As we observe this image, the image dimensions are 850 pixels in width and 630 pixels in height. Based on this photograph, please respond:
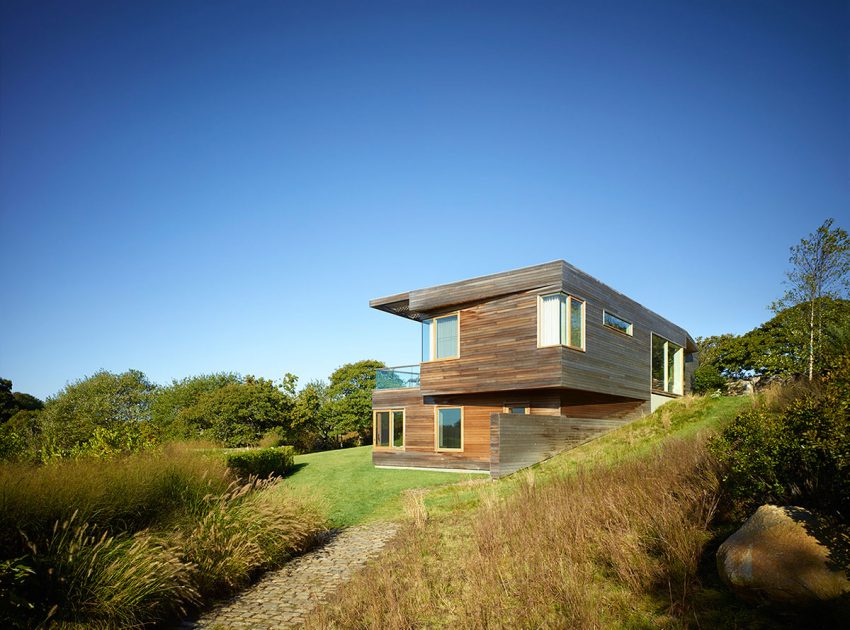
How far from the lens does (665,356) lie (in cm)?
2227

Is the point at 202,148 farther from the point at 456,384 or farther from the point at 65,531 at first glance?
the point at 65,531

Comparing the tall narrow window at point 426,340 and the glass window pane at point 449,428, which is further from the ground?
the tall narrow window at point 426,340

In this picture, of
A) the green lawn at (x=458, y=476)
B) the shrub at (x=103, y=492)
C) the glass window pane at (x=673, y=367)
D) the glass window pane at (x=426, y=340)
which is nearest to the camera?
the shrub at (x=103, y=492)

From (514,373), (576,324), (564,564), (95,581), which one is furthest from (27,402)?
(564,564)

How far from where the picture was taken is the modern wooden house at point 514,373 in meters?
15.2

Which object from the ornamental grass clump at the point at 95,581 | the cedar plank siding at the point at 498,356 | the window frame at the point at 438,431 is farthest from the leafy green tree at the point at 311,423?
the ornamental grass clump at the point at 95,581

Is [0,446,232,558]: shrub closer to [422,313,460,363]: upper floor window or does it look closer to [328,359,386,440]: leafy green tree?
[422,313,460,363]: upper floor window

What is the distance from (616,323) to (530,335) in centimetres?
452

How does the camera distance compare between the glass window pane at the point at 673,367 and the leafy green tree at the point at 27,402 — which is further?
the leafy green tree at the point at 27,402

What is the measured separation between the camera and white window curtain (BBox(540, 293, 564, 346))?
599 inches

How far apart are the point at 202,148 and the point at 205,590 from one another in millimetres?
12354

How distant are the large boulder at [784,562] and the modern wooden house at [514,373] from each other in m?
9.54

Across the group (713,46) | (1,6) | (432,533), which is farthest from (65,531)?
(713,46)

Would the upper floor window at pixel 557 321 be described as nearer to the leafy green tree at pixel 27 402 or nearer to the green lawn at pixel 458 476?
the green lawn at pixel 458 476
